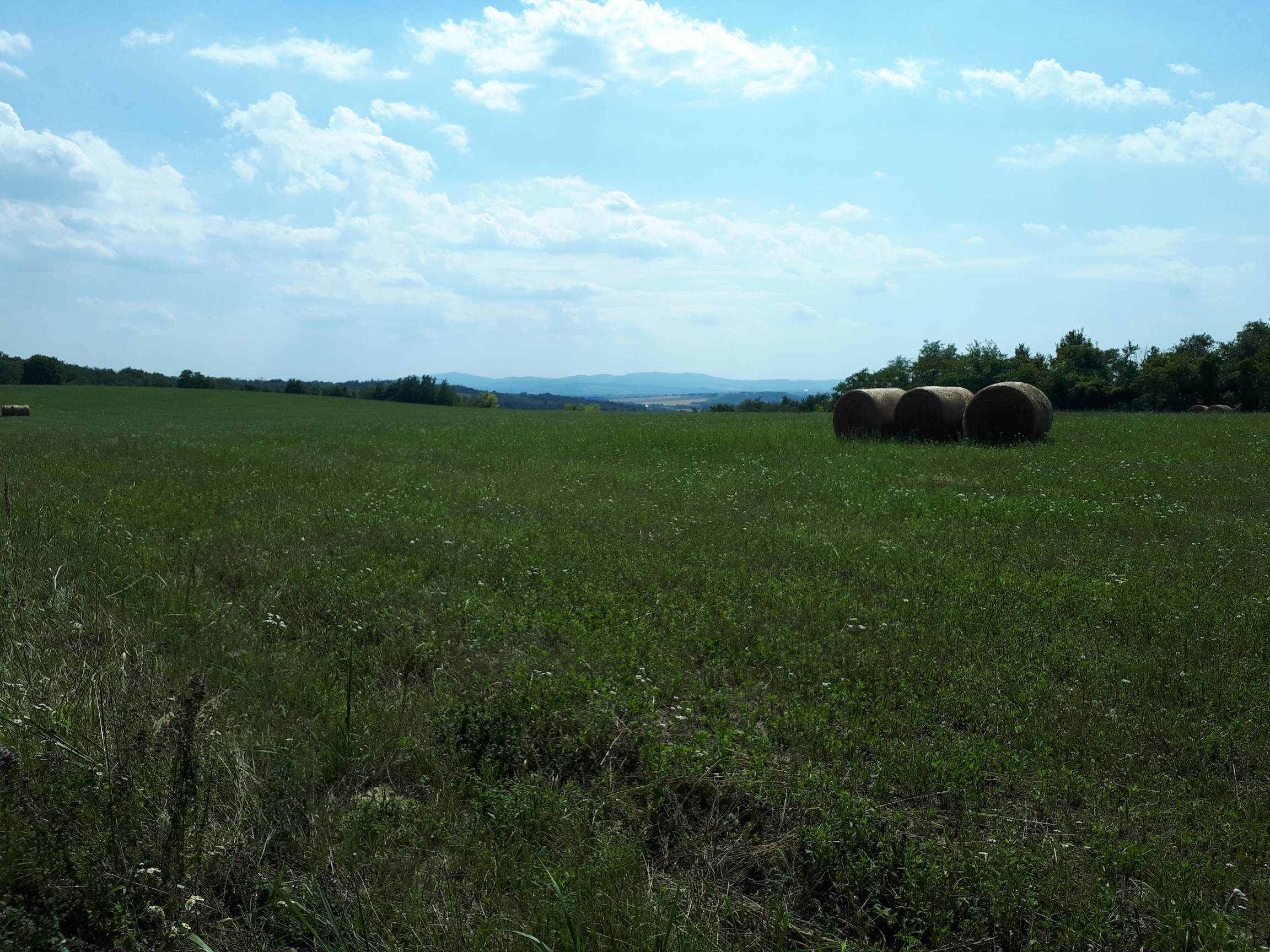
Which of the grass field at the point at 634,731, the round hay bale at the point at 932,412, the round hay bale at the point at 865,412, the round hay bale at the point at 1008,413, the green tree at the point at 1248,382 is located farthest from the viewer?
the green tree at the point at 1248,382

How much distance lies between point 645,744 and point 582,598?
3365mm

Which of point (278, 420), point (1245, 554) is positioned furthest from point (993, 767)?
point (278, 420)

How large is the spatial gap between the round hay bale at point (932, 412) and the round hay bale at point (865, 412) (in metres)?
0.36

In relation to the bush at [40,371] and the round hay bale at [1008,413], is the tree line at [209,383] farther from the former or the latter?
the round hay bale at [1008,413]

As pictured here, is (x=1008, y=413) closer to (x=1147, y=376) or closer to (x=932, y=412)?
(x=932, y=412)

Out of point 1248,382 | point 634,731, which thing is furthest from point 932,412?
point 1248,382

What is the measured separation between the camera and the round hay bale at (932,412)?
83.9ft

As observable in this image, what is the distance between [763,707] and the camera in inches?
236

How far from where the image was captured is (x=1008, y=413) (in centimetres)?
2433

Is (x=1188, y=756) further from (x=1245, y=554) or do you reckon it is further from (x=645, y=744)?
(x=1245, y=554)

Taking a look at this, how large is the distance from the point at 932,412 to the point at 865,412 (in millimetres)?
2091

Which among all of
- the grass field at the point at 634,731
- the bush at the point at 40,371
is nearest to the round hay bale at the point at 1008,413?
the grass field at the point at 634,731

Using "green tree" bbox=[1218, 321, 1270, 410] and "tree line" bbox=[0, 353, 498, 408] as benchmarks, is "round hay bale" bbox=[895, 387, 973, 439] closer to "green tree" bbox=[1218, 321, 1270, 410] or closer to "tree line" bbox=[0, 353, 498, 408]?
"green tree" bbox=[1218, 321, 1270, 410]

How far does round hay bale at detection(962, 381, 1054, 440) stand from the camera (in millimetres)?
24125
